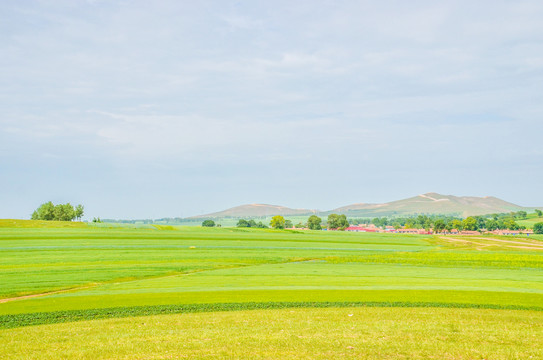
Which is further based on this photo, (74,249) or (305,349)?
(74,249)

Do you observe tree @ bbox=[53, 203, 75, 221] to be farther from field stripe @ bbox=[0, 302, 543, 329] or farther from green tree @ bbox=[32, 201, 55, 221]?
field stripe @ bbox=[0, 302, 543, 329]

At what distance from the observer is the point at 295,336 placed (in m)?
17.7

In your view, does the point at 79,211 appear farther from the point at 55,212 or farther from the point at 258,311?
the point at 258,311

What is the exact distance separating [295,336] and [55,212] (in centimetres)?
17740

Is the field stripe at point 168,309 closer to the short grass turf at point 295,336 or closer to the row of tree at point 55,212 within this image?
the short grass turf at point 295,336

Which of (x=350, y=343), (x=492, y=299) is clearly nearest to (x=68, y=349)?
(x=350, y=343)

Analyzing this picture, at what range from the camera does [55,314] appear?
2383 cm

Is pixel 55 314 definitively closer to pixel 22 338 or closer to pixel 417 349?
pixel 22 338

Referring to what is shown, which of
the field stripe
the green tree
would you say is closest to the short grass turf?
the field stripe

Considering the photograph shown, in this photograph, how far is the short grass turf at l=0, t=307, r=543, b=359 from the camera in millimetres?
15328

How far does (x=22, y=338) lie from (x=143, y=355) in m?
6.96

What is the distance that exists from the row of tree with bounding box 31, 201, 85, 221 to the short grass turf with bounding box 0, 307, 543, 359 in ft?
549

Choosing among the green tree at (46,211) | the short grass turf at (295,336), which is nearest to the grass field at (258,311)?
the short grass turf at (295,336)

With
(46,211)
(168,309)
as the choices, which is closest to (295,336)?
(168,309)
